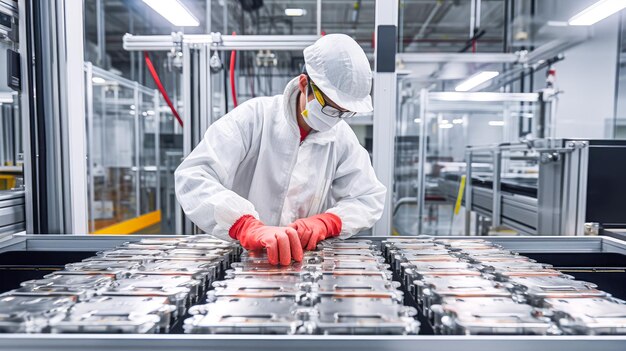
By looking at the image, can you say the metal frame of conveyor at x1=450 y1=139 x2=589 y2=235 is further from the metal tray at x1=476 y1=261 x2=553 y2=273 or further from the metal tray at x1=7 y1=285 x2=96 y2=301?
the metal tray at x1=7 y1=285 x2=96 y2=301

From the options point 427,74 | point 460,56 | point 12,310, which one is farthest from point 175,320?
point 427,74

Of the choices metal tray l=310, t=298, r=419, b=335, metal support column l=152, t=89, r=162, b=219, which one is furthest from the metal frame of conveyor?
metal support column l=152, t=89, r=162, b=219

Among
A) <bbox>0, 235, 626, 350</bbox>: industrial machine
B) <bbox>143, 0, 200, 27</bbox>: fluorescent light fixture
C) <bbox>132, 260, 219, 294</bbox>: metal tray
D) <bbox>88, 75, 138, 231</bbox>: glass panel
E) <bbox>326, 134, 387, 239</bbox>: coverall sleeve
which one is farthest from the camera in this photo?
<bbox>88, 75, 138, 231</bbox>: glass panel

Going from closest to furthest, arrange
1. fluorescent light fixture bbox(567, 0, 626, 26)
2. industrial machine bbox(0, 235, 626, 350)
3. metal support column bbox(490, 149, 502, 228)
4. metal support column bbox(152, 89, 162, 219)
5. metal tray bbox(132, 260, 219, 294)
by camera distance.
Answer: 1. industrial machine bbox(0, 235, 626, 350)
2. metal tray bbox(132, 260, 219, 294)
3. fluorescent light fixture bbox(567, 0, 626, 26)
4. metal support column bbox(490, 149, 502, 228)
5. metal support column bbox(152, 89, 162, 219)

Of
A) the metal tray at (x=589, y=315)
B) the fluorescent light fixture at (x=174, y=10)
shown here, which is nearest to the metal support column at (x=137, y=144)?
the fluorescent light fixture at (x=174, y=10)

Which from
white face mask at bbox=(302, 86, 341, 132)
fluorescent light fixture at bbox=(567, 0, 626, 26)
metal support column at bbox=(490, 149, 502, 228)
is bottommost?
metal support column at bbox=(490, 149, 502, 228)

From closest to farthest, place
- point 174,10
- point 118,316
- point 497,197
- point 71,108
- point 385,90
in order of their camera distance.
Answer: point 118,316 → point 71,108 → point 385,90 → point 174,10 → point 497,197

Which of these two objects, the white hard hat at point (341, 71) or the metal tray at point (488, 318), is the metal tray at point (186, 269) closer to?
the metal tray at point (488, 318)

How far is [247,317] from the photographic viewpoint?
78 cm

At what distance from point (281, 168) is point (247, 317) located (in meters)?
0.91

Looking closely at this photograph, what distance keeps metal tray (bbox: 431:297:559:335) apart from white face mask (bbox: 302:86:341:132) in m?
0.83

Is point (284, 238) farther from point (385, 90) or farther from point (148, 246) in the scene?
point (385, 90)

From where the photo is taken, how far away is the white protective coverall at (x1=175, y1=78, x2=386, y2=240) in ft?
Result: 4.81

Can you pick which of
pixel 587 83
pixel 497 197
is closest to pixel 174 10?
pixel 497 197
